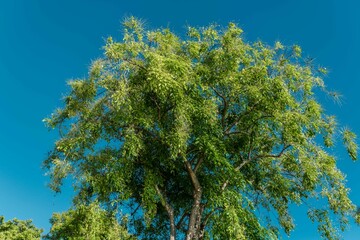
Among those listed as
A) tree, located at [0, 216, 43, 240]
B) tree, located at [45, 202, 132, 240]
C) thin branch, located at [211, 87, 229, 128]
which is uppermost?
tree, located at [0, 216, 43, 240]

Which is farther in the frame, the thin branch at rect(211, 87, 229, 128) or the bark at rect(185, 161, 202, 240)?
the thin branch at rect(211, 87, 229, 128)

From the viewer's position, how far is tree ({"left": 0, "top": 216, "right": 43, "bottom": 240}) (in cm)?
3139

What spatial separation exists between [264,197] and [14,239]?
72.9 ft

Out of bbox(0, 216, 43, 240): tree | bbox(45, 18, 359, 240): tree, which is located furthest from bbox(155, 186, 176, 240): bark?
bbox(0, 216, 43, 240): tree

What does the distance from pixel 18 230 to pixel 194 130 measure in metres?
24.5

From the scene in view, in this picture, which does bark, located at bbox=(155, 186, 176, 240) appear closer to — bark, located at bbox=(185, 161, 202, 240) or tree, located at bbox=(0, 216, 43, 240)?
bark, located at bbox=(185, 161, 202, 240)

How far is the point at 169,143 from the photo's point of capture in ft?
41.0

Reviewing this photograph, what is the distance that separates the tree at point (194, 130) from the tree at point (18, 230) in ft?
64.7

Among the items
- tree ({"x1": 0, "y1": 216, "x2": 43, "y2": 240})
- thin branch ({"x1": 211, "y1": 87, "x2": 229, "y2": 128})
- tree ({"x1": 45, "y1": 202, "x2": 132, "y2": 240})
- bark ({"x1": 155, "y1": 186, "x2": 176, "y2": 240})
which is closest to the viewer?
tree ({"x1": 45, "y1": 202, "x2": 132, "y2": 240})

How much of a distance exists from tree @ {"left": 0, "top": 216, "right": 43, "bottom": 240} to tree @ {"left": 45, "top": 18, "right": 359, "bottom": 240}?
19.7 meters

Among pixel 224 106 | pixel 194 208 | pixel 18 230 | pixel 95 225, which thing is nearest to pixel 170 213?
pixel 194 208

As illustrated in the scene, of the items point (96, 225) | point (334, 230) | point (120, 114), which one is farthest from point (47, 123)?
point (334, 230)

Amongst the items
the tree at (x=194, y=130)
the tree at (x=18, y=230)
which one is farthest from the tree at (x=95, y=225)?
the tree at (x=18, y=230)

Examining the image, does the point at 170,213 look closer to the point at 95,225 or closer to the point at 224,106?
the point at 95,225
